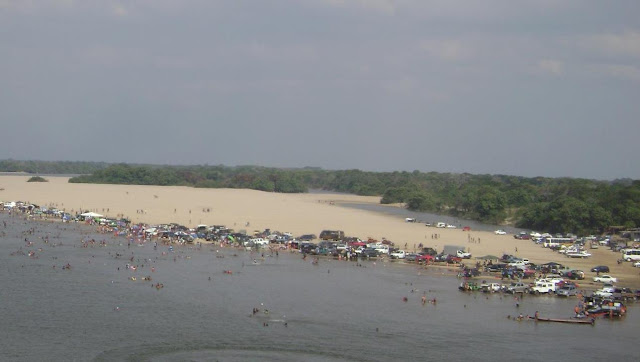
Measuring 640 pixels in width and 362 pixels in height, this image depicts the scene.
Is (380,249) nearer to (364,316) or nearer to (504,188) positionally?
(364,316)

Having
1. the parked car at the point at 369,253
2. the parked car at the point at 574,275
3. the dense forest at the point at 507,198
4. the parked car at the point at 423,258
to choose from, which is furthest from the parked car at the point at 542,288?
the dense forest at the point at 507,198

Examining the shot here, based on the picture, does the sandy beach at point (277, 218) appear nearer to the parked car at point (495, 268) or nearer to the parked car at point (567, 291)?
the parked car at point (567, 291)

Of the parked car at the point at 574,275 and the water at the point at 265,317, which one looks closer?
the water at the point at 265,317

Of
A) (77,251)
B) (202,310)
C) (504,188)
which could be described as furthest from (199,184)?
(202,310)

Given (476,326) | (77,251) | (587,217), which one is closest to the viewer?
(476,326)

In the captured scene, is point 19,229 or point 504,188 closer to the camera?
point 19,229

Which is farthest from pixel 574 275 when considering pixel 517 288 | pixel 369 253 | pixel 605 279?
pixel 369 253

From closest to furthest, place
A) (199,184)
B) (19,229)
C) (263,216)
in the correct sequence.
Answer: (19,229) → (263,216) → (199,184)
